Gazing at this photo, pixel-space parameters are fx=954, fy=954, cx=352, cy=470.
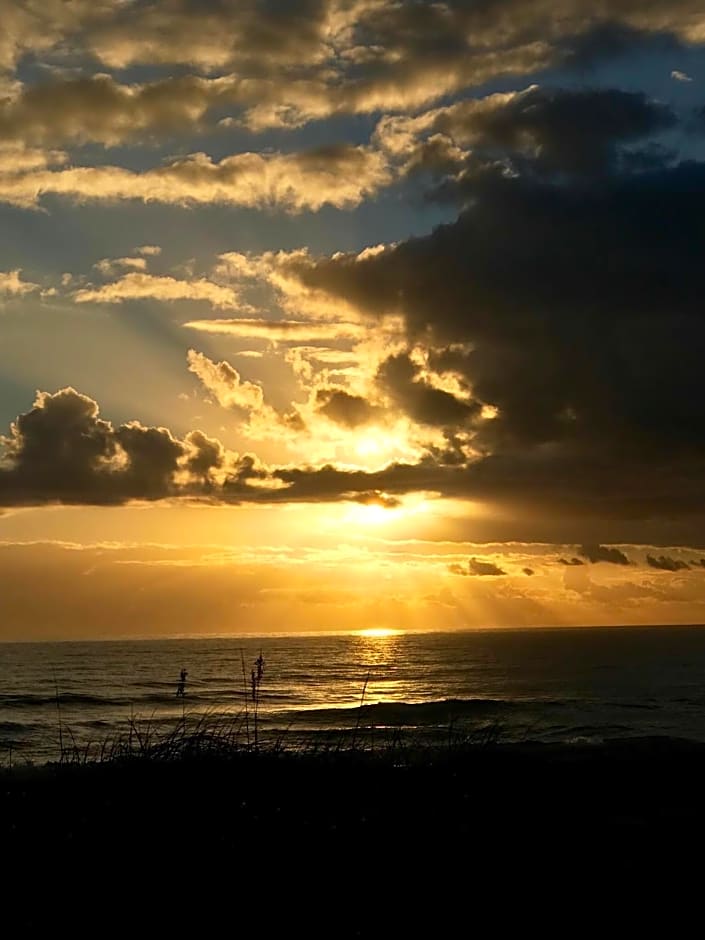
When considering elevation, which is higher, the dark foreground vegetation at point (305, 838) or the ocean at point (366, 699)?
the dark foreground vegetation at point (305, 838)

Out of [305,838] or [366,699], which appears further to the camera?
[366,699]

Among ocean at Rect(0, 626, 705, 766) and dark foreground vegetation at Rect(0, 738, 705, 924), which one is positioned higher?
dark foreground vegetation at Rect(0, 738, 705, 924)

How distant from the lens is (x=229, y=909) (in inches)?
263

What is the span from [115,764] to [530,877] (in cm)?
483

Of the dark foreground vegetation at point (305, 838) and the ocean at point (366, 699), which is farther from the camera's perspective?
the ocean at point (366, 699)

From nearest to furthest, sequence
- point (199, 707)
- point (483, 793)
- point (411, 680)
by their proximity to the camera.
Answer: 1. point (483, 793)
2. point (199, 707)
3. point (411, 680)

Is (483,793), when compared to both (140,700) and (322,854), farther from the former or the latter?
(140,700)

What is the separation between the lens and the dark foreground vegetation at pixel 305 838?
6.83m

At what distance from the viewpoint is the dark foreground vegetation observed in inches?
269

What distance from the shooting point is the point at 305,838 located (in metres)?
7.91

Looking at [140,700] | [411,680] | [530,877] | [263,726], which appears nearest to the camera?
[530,877]

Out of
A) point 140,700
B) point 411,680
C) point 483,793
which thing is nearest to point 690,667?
point 411,680

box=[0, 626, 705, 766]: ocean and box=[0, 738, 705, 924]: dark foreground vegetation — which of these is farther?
box=[0, 626, 705, 766]: ocean

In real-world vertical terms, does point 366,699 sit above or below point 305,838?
below
